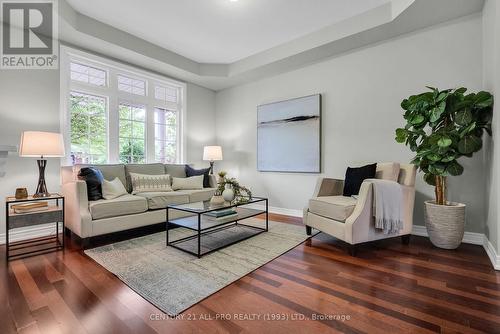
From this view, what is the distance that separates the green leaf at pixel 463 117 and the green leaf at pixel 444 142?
19cm

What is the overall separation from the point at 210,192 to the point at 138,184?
1.03 m

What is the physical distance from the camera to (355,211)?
240 centimetres

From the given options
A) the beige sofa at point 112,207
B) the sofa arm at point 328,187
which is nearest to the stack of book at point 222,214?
the beige sofa at point 112,207

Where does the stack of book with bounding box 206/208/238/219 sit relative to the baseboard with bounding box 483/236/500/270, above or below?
above

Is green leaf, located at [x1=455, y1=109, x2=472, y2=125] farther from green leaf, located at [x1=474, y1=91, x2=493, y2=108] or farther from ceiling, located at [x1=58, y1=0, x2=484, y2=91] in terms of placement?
ceiling, located at [x1=58, y1=0, x2=484, y2=91]

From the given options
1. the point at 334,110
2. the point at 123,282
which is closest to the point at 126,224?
the point at 123,282

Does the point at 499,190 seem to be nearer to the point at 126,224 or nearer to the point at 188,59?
the point at 126,224

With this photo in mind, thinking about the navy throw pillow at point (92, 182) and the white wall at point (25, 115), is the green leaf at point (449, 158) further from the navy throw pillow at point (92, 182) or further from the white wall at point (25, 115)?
the white wall at point (25, 115)

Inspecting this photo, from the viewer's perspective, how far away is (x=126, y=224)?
9.32ft

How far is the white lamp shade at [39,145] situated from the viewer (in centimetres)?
249

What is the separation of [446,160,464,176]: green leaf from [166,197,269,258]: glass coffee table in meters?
1.95

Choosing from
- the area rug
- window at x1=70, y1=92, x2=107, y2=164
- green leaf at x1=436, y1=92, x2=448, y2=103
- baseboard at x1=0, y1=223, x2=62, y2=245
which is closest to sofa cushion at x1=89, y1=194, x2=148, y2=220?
the area rug

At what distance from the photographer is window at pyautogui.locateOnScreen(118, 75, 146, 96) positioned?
394cm

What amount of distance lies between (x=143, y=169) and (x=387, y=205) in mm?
3276
